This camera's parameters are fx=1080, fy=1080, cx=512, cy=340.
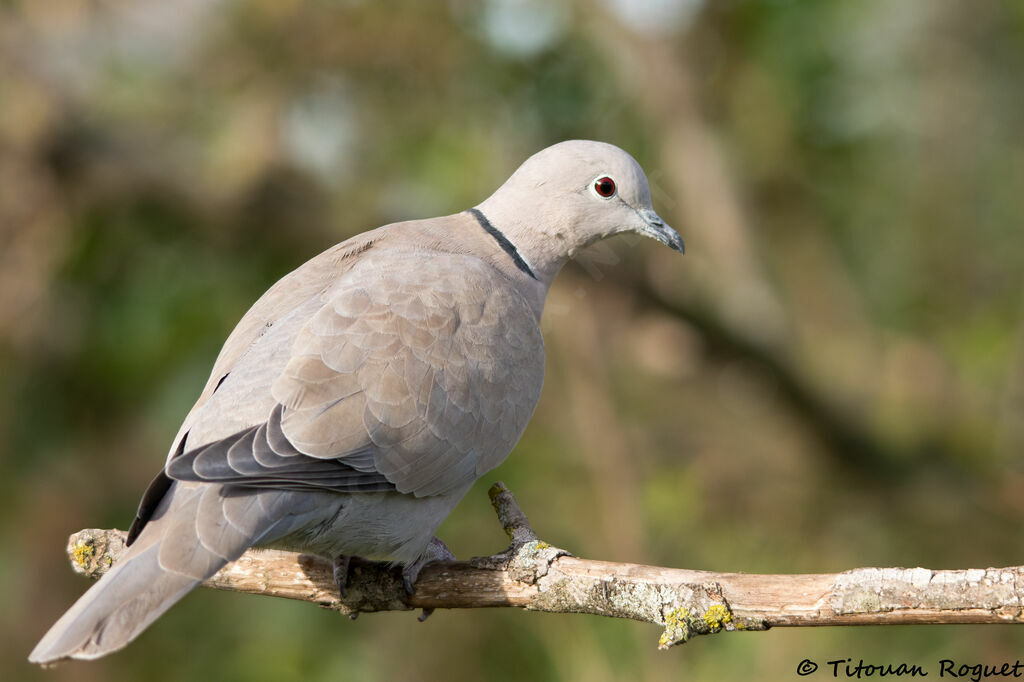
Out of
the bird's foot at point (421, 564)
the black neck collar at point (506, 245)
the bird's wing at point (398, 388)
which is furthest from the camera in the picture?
the black neck collar at point (506, 245)

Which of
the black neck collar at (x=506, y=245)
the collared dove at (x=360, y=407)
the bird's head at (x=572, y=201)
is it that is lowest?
the collared dove at (x=360, y=407)

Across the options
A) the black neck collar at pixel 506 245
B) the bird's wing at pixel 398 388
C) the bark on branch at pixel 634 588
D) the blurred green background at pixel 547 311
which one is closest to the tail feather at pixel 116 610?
the bird's wing at pixel 398 388

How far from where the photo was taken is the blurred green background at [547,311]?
6176mm

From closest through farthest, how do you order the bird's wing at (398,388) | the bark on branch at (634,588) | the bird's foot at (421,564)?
the bark on branch at (634,588) → the bird's wing at (398,388) → the bird's foot at (421,564)

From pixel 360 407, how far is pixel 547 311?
3.21m

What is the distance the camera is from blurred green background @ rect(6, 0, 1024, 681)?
243 inches

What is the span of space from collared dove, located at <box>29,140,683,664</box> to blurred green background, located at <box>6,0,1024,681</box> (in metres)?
2.35

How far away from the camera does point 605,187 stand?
3781 millimetres

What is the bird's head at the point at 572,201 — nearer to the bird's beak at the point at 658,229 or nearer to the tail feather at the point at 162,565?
the bird's beak at the point at 658,229

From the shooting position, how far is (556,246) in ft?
12.6

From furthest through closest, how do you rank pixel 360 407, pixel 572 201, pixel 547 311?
pixel 547 311 < pixel 572 201 < pixel 360 407

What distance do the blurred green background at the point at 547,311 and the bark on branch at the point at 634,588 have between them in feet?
9.64

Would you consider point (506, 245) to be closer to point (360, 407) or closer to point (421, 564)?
point (360, 407)

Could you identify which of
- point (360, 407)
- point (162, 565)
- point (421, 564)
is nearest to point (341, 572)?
point (421, 564)
